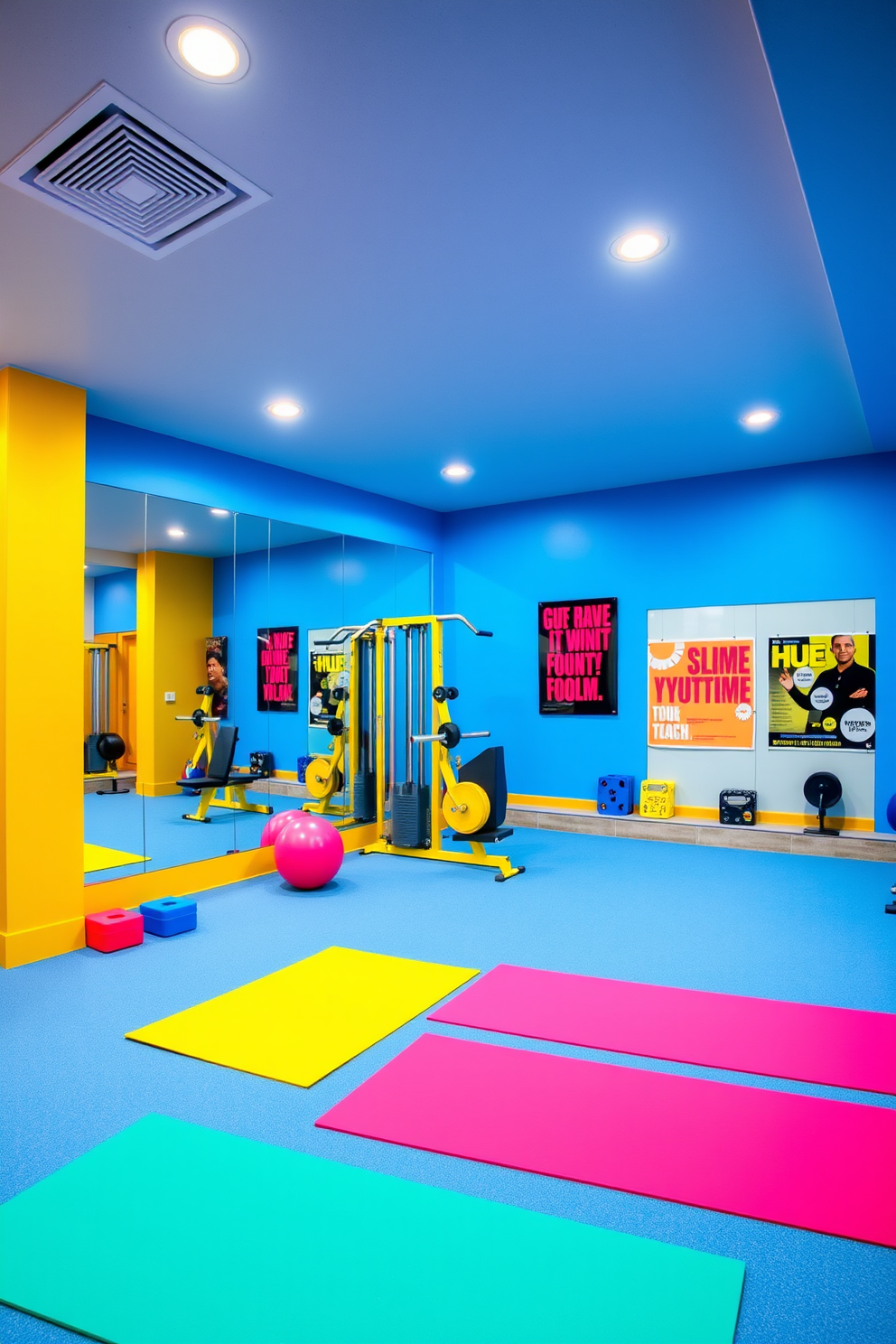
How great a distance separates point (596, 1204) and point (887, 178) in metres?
2.78

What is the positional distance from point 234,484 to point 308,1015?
3430mm

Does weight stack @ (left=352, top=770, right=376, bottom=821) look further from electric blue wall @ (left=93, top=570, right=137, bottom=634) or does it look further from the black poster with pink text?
electric blue wall @ (left=93, top=570, right=137, bottom=634)

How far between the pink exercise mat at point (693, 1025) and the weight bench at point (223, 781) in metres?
2.30

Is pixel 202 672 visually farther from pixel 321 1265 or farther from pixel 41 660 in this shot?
pixel 321 1265

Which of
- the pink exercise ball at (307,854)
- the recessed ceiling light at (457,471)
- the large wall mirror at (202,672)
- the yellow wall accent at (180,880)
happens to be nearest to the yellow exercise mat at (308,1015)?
the pink exercise ball at (307,854)

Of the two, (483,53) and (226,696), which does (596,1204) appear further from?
(226,696)

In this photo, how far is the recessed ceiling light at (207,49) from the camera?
67.6 inches

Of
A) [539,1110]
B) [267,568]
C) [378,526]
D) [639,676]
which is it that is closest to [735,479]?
[639,676]

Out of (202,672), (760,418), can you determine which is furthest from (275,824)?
(760,418)

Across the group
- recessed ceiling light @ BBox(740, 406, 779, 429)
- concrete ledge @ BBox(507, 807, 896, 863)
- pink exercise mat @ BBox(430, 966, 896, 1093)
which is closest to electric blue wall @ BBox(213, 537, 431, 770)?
concrete ledge @ BBox(507, 807, 896, 863)

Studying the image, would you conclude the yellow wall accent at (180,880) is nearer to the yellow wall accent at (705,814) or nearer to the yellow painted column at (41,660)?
the yellow painted column at (41,660)

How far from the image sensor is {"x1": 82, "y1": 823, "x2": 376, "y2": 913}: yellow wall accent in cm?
403

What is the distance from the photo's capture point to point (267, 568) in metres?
5.20

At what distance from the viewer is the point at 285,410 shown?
14.1 ft
